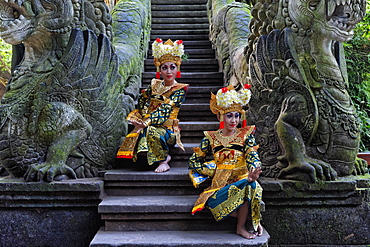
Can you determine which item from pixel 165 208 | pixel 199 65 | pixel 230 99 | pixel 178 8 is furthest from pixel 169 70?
pixel 178 8

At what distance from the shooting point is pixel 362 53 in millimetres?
7266

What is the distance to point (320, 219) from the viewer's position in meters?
3.59

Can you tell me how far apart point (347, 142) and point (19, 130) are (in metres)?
3.01

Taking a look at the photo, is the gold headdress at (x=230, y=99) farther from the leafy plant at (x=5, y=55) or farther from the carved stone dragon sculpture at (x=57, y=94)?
the leafy plant at (x=5, y=55)

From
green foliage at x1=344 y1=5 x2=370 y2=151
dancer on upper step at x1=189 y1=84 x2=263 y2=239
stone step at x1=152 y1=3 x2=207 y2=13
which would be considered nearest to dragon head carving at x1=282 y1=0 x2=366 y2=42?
dancer on upper step at x1=189 y1=84 x2=263 y2=239

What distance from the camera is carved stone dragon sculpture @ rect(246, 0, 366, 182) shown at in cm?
361

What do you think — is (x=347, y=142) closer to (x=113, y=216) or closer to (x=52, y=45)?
(x=113, y=216)

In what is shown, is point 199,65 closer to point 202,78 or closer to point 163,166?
point 202,78

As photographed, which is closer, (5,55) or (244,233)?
(244,233)

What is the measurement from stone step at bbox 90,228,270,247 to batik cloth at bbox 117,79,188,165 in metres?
0.83

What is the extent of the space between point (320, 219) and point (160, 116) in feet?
5.84

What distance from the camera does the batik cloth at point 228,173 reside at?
3020 mm

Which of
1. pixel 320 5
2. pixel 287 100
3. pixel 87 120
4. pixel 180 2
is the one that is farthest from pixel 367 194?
pixel 180 2

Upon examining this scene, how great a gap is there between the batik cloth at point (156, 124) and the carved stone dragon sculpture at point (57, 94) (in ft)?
0.90
